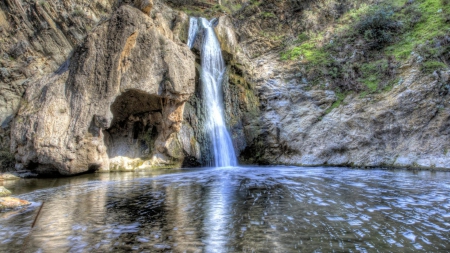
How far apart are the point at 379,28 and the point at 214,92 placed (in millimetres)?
12371

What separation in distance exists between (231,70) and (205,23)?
5.50 meters

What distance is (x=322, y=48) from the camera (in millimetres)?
21281

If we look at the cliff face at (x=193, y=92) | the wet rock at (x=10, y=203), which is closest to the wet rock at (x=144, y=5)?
the cliff face at (x=193, y=92)

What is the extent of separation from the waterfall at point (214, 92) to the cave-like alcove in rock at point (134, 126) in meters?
3.66

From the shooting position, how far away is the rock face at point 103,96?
13210 mm

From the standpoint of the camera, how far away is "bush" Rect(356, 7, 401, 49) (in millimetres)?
18469

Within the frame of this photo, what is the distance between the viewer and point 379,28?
19188 millimetres

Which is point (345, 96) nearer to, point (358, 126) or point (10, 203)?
point (358, 126)

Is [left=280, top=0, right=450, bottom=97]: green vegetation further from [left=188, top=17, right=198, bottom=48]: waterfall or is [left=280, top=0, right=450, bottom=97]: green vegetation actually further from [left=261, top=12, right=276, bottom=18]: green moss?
[left=188, top=17, right=198, bottom=48]: waterfall

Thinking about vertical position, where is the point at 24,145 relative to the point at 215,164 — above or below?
above

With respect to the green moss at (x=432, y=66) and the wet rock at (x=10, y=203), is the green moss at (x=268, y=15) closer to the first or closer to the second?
the green moss at (x=432, y=66)

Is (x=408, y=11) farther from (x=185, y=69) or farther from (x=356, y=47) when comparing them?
(x=185, y=69)

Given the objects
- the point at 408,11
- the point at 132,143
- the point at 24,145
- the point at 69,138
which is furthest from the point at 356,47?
the point at 24,145

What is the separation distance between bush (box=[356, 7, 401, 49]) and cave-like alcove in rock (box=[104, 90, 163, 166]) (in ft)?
48.7
